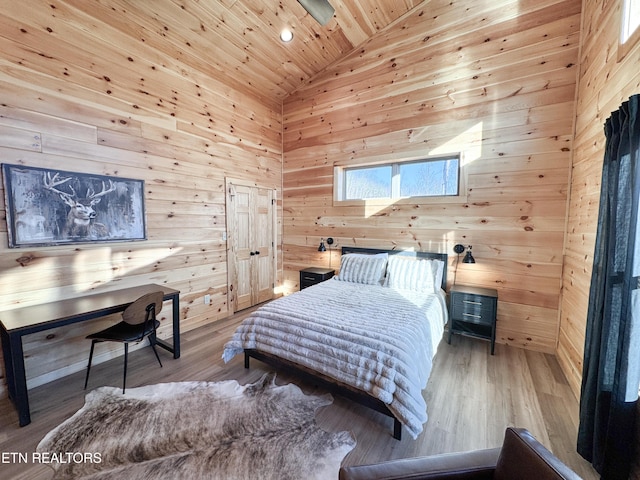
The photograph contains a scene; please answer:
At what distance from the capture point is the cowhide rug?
1.55m

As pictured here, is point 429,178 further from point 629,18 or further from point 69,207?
point 69,207

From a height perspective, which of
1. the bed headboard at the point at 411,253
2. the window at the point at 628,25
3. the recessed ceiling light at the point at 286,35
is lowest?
the bed headboard at the point at 411,253

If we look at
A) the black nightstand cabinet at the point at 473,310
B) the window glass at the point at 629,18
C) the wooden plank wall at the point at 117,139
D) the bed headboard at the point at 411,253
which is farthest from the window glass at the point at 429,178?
the wooden plank wall at the point at 117,139

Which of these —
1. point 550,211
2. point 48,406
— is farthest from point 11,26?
point 550,211

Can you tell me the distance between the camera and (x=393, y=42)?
11.8 ft

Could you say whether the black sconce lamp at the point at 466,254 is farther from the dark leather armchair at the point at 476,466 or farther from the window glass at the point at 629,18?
the dark leather armchair at the point at 476,466

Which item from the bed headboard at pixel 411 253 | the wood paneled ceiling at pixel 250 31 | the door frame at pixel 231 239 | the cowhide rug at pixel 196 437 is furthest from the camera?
→ the door frame at pixel 231 239

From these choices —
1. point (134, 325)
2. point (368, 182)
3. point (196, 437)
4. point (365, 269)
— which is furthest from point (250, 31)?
point (196, 437)

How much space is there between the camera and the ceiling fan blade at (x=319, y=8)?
8.05 feet

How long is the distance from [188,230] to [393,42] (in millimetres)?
3715

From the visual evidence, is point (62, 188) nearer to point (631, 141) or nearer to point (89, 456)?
point (89, 456)

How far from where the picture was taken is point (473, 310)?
294 cm

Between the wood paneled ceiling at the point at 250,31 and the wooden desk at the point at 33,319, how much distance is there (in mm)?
2628

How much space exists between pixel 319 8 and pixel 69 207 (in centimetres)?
297
